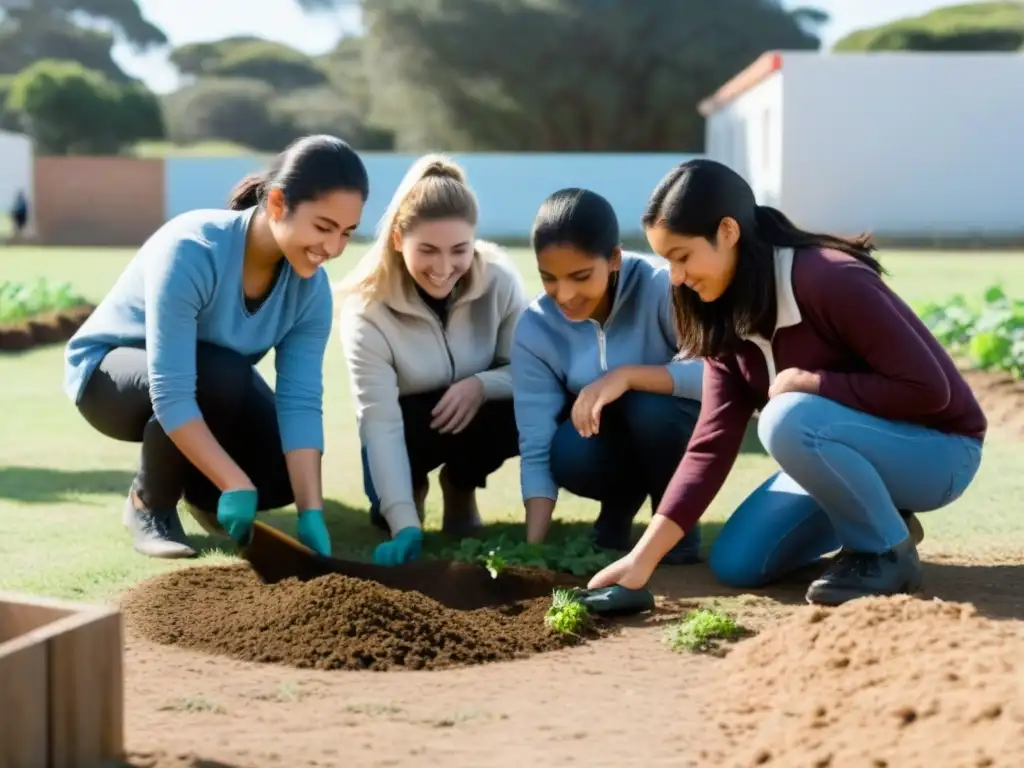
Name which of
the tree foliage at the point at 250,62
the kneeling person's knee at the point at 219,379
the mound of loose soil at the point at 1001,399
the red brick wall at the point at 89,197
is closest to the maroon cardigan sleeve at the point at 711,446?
the kneeling person's knee at the point at 219,379

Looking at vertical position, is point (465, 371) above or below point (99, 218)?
below

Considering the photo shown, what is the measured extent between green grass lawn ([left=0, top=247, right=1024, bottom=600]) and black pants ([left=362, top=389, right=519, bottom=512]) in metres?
0.26

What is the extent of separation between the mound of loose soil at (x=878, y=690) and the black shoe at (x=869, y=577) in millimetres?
487

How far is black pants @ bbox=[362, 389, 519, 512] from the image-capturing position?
500 cm

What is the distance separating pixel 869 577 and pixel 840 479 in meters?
0.29

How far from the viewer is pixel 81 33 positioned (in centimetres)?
6122

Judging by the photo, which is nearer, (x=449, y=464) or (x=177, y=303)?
(x=177, y=303)

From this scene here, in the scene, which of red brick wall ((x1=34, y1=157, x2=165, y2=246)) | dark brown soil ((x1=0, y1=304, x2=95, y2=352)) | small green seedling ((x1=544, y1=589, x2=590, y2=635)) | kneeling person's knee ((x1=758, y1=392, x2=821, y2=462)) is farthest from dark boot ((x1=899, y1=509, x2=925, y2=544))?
red brick wall ((x1=34, y1=157, x2=165, y2=246))

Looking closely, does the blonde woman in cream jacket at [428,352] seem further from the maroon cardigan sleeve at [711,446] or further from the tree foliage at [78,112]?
the tree foliage at [78,112]

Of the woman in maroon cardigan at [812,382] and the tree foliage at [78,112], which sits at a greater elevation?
the tree foliage at [78,112]

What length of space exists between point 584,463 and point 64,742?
239 cm

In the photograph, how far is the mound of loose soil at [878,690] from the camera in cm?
246

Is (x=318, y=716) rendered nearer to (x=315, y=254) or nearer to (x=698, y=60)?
(x=315, y=254)

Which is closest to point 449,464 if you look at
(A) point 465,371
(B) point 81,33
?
(A) point 465,371
